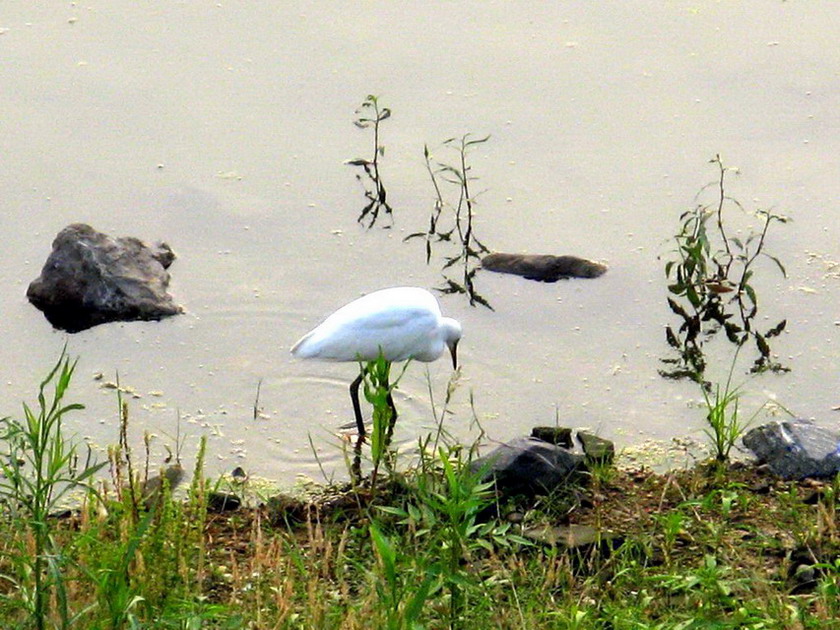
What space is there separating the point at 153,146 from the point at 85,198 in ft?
1.74

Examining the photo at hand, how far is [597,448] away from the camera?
17.0 ft

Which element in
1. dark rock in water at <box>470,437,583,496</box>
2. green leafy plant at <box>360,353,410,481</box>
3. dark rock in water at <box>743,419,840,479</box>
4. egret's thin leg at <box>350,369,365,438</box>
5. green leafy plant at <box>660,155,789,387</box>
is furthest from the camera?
green leafy plant at <box>660,155,789,387</box>

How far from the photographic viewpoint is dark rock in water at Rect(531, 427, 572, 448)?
17.2 feet

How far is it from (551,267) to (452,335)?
2.87 feet

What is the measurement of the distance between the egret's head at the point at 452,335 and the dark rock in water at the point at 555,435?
666 millimetres

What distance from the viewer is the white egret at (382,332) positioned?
220 inches

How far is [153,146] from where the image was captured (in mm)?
7398

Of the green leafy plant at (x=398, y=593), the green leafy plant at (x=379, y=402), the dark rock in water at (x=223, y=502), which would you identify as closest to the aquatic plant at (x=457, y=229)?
the dark rock in water at (x=223, y=502)

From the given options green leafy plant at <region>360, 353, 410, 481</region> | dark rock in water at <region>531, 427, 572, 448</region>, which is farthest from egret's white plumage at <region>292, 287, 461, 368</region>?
green leafy plant at <region>360, 353, 410, 481</region>

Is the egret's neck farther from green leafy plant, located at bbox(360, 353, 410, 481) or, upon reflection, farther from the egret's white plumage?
green leafy plant, located at bbox(360, 353, 410, 481)

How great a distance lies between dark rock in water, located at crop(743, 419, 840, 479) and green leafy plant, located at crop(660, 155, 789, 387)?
574 mm

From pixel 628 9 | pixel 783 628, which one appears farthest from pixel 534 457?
pixel 628 9

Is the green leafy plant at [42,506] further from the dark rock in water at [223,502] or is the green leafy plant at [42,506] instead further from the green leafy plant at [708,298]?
the green leafy plant at [708,298]

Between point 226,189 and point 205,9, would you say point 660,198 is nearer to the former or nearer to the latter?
point 226,189
